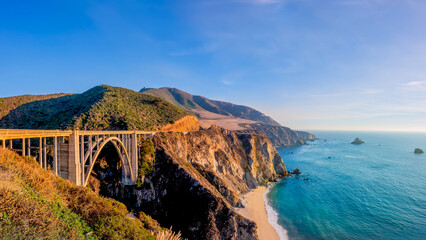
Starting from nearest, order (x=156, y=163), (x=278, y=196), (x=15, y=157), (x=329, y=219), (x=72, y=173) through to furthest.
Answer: (x=15, y=157)
(x=72, y=173)
(x=156, y=163)
(x=329, y=219)
(x=278, y=196)

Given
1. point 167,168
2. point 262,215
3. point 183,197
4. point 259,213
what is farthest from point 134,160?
point 262,215

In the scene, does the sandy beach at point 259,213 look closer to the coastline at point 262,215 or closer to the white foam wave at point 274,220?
the coastline at point 262,215

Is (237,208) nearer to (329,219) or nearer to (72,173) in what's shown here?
(329,219)

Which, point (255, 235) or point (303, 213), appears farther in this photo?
point (303, 213)

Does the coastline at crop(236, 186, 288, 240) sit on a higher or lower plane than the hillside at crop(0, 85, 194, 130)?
lower

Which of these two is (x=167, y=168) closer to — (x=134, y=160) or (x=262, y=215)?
(x=134, y=160)

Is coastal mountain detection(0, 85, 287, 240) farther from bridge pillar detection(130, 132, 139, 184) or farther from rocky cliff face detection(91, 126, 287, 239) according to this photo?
bridge pillar detection(130, 132, 139, 184)

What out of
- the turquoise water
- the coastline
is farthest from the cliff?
the turquoise water

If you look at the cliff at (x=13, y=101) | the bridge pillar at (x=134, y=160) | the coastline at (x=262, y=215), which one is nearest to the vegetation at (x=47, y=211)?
the bridge pillar at (x=134, y=160)

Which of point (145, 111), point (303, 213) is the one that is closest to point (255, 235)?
point (303, 213)
